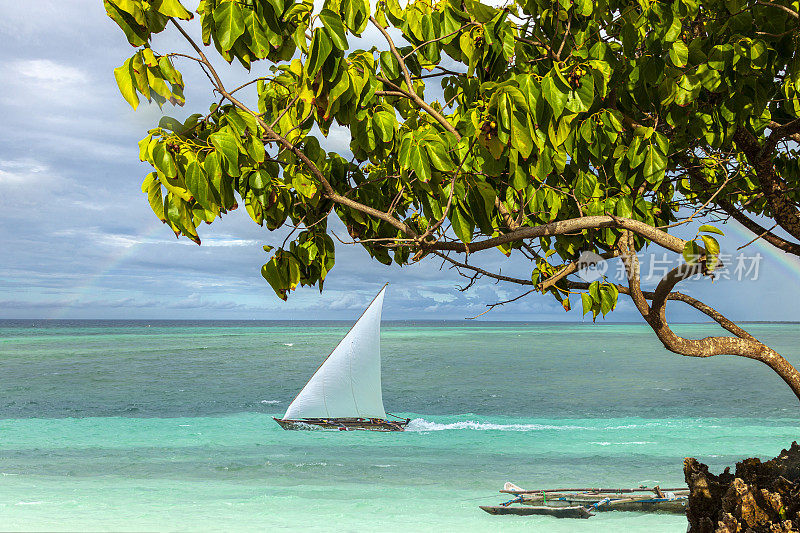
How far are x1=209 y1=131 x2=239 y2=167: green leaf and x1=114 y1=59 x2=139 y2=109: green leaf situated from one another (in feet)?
1.21

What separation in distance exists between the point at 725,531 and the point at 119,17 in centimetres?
459

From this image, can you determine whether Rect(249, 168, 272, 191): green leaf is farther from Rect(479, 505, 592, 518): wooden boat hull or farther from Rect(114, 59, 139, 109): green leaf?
Rect(479, 505, 592, 518): wooden boat hull

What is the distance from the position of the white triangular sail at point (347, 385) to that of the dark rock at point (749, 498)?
21.5 metres

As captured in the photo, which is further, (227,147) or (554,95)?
(554,95)

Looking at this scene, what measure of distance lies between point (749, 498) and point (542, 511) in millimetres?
10471

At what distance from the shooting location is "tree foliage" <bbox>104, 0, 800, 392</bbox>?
270 cm

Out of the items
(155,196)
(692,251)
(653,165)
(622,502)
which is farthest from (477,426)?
(155,196)

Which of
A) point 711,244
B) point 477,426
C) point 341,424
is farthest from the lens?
point 477,426

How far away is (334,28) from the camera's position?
105 inches

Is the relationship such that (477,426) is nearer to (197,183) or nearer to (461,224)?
(461,224)

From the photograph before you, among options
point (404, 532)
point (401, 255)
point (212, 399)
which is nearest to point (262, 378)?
point (212, 399)

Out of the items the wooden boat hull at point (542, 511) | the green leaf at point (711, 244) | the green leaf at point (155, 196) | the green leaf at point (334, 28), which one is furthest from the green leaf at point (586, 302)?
the wooden boat hull at point (542, 511)

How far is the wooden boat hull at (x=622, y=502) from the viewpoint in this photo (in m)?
12.7

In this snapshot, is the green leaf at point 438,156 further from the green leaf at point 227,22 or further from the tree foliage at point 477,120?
the green leaf at point 227,22
